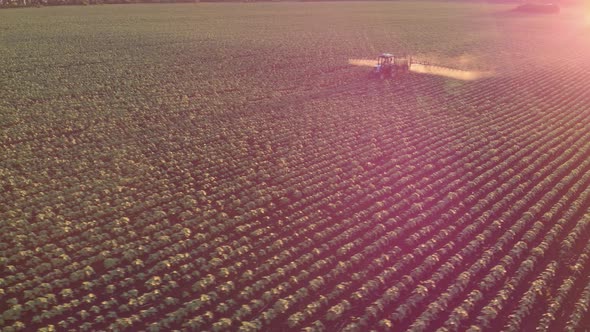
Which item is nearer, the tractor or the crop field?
the crop field

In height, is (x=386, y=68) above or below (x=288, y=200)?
above

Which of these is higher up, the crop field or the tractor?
the tractor

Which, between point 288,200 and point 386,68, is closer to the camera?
point 288,200

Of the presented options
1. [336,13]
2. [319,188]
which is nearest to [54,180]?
[319,188]

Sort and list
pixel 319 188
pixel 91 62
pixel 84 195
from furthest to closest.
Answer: pixel 91 62, pixel 319 188, pixel 84 195

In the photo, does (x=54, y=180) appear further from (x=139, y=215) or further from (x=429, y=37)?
(x=429, y=37)

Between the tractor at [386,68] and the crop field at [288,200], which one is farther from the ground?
Answer: the tractor at [386,68]

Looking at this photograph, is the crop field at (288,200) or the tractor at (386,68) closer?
the crop field at (288,200)

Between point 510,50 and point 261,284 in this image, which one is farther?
point 510,50
